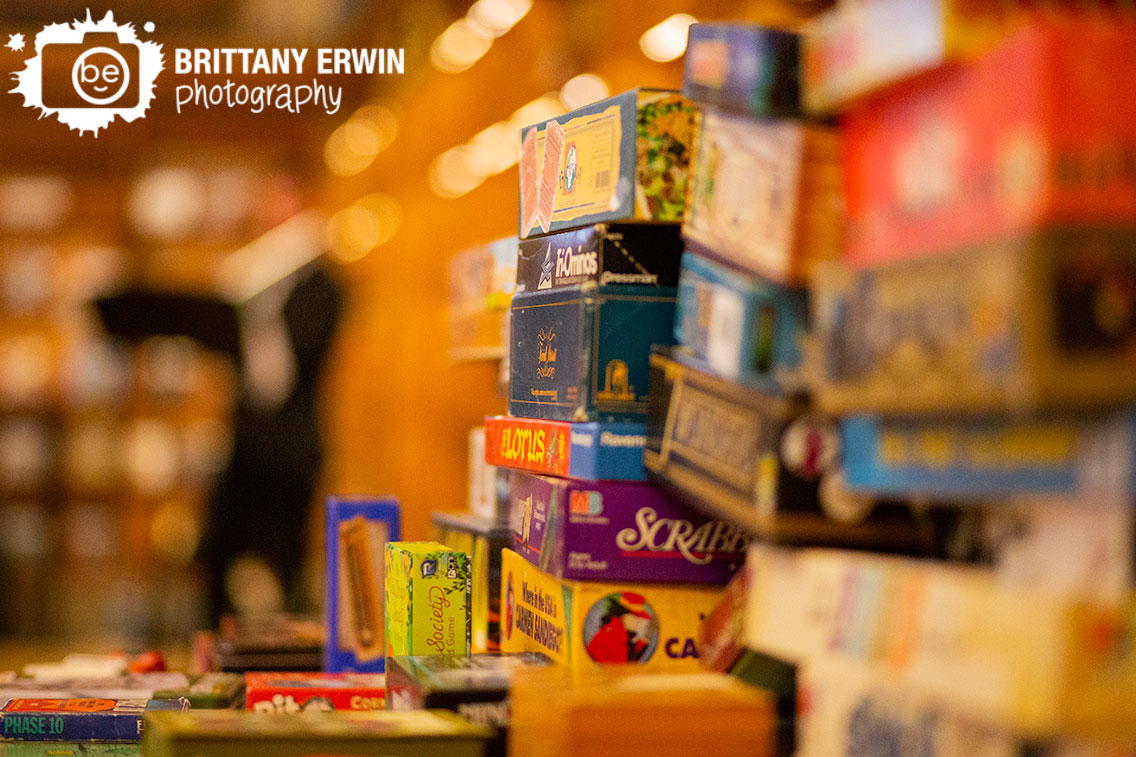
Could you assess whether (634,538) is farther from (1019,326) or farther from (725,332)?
(1019,326)

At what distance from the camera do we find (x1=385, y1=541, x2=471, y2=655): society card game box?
4.72ft

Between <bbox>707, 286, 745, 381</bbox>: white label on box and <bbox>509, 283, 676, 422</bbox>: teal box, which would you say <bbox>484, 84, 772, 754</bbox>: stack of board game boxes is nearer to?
<bbox>509, 283, 676, 422</bbox>: teal box

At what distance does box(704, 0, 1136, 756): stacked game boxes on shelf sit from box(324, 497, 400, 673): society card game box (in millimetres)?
877

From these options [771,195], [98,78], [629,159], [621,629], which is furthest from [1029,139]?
[98,78]

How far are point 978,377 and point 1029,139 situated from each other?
164mm

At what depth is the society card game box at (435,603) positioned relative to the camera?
1.44 meters

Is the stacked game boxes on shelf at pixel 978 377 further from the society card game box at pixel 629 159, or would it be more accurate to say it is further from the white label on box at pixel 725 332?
the society card game box at pixel 629 159

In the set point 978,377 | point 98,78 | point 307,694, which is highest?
point 98,78

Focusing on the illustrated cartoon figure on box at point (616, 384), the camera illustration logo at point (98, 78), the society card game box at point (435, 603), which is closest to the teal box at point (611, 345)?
the illustrated cartoon figure on box at point (616, 384)

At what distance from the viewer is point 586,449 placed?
4.50ft

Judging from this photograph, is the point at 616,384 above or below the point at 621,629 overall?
above

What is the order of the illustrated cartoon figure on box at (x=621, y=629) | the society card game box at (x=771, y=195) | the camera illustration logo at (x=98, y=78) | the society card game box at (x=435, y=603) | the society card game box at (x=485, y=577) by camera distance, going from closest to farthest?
the society card game box at (x=771, y=195), the illustrated cartoon figure on box at (x=621, y=629), the society card game box at (x=435, y=603), the society card game box at (x=485, y=577), the camera illustration logo at (x=98, y=78)

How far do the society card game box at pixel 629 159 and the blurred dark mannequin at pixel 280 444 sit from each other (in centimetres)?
256

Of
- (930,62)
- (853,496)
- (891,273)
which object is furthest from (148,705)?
(930,62)
